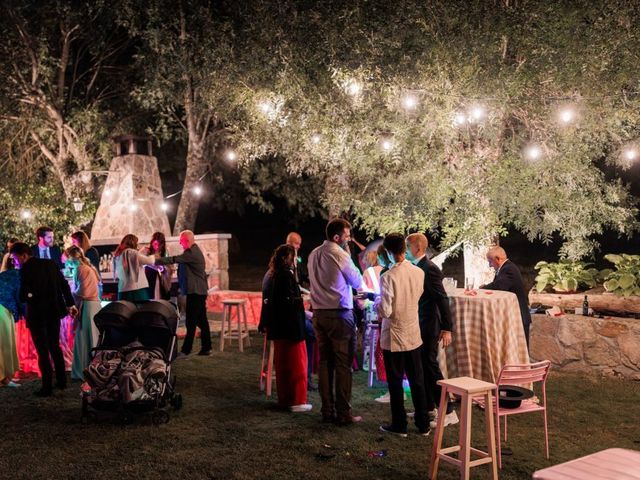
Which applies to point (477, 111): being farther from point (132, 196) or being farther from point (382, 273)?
point (132, 196)

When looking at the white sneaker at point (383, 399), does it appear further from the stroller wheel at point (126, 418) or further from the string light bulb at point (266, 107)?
the string light bulb at point (266, 107)

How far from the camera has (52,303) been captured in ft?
24.6

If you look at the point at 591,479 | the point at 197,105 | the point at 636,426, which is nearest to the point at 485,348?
the point at 636,426

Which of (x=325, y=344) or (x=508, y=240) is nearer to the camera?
(x=325, y=344)

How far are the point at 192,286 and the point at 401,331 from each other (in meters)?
4.54

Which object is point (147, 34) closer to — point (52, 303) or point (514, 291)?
point (52, 303)

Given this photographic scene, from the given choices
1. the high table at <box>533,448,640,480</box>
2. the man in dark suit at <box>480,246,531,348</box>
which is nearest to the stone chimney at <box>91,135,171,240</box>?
the man in dark suit at <box>480,246,531,348</box>

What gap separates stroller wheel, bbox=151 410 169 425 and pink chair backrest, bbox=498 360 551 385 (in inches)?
120

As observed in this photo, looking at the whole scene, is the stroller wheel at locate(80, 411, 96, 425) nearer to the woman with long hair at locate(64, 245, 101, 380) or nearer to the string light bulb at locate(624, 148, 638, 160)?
the woman with long hair at locate(64, 245, 101, 380)

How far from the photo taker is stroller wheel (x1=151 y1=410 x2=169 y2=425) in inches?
252

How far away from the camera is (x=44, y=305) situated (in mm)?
7461

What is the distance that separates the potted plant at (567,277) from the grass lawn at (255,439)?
7.70 ft

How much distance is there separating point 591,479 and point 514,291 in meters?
4.42

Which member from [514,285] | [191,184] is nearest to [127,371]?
[514,285]
